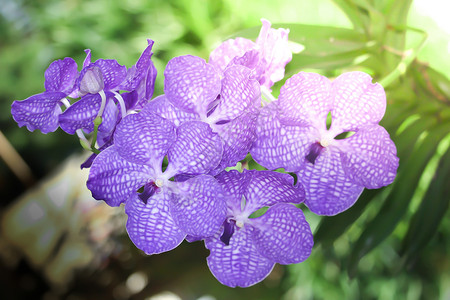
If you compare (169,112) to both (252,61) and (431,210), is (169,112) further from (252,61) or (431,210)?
(431,210)

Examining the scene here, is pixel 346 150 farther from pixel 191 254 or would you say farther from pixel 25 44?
pixel 25 44

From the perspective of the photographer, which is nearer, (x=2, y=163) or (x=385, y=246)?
(x=385, y=246)

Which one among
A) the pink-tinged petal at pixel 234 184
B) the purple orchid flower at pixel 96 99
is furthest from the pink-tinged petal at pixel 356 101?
the purple orchid flower at pixel 96 99

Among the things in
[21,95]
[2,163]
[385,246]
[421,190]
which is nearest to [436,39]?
[421,190]

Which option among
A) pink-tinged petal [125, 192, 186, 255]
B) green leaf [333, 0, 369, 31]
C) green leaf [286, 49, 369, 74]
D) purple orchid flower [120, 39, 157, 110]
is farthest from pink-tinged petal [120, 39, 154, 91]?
green leaf [333, 0, 369, 31]

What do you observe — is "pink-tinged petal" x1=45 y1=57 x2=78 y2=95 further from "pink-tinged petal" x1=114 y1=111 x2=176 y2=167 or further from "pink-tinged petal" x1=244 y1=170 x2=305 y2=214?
"pink-tinged petal" x1=244 y1=170 x2=305 y2=214

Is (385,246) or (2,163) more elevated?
(2,163)

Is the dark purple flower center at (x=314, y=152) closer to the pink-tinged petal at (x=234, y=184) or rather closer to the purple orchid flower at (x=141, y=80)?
the pink-tinged petal at (x=234, y=184)

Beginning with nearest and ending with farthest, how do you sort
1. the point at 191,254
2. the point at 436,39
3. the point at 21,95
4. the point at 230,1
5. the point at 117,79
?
the point at 117,79, the point at 436,39, the point at 230,1, the point at 191,254, the point at 21,95
